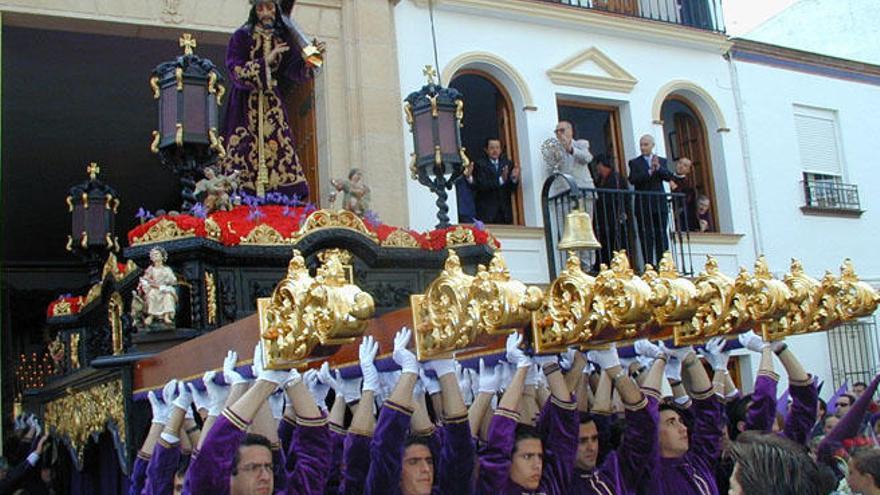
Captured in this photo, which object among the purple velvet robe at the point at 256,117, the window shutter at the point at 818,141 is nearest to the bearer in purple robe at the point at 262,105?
the purple velvet robe at the point at 256,117

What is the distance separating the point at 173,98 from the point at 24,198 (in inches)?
328

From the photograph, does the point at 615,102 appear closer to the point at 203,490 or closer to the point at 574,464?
the point at 574,464

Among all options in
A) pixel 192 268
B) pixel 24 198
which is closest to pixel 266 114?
pixel 192 268

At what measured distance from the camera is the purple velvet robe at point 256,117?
7.69 meters

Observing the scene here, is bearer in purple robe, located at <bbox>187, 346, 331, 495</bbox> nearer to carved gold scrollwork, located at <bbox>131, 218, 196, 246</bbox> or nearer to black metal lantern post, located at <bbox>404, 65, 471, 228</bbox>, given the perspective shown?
carved gold scrollwork, located at <bbox>131, 218, 196, 246</bbox>

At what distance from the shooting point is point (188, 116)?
6750mm

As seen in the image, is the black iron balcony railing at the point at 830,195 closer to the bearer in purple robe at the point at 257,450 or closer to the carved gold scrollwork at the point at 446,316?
the carved gold scrollwork at the point at 446,316

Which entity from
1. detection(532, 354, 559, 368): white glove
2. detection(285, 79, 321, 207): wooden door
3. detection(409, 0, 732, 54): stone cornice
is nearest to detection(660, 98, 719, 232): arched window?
detection(409, 0, 732, 54): stone cornice

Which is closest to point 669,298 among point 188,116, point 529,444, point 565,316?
point 565,316

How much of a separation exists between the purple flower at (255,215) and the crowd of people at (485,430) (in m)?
1.59

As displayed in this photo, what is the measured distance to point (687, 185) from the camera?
39.9ft

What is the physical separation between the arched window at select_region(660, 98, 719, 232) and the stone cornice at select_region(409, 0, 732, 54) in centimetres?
73

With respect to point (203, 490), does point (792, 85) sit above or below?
above

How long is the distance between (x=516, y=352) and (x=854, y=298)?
194 centimetres
